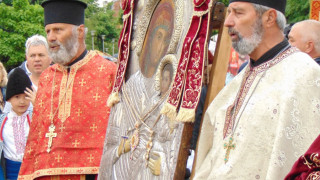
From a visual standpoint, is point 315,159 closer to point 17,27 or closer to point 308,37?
point 308,37

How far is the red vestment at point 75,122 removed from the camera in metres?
4.92

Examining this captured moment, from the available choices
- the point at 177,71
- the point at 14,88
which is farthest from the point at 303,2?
the point at 177,71

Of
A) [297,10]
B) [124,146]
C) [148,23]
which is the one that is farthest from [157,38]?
[297,10]

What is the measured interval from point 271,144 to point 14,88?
3.78 metres

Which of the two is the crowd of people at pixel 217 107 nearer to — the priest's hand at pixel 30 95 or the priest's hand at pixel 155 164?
the priest's hand at pixel 30 95

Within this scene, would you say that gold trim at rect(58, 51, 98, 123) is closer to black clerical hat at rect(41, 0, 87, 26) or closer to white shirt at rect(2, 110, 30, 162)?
black clerical hat at rect(41, 0, 87, 26)

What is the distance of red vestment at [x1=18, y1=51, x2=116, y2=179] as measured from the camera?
492cm

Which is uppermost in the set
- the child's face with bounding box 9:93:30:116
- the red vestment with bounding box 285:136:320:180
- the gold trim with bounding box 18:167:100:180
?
the child's face with bounding box 9:93:30:116

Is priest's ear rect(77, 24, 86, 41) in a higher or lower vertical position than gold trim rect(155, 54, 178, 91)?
higher

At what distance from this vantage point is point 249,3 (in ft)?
10.3

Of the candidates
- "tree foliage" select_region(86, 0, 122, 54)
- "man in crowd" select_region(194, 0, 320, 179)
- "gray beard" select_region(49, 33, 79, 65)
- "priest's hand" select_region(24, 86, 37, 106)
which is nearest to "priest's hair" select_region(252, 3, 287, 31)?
"man in crowd" select_region(194, 0, 320, 179)

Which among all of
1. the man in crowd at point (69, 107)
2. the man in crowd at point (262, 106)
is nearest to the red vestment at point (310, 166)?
the man in crowd at point (262, 106)

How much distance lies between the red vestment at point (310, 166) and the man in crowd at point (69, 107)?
3028mm

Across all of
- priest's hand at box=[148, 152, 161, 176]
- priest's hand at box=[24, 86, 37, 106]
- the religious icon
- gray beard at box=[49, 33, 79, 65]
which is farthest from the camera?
priest's hand at box=[24, 86, 37, 106]
